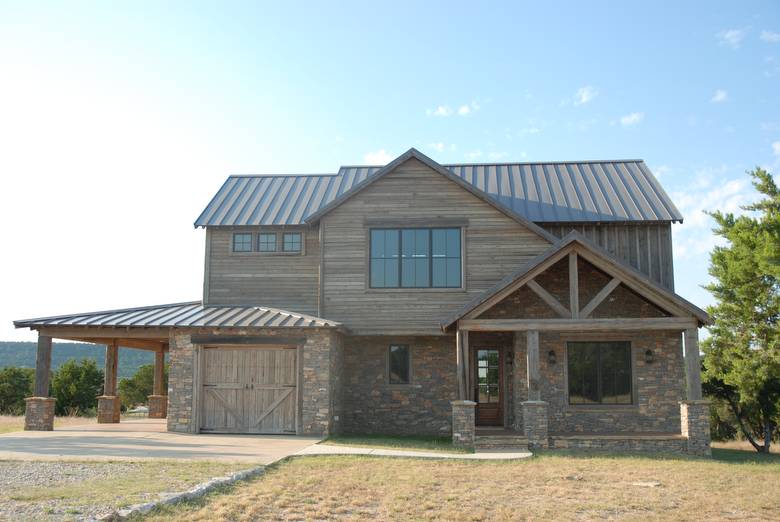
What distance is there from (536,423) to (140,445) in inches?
335

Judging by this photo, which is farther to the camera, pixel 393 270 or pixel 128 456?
pixel 393 270

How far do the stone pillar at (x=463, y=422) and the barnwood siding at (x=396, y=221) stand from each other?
3328 mm

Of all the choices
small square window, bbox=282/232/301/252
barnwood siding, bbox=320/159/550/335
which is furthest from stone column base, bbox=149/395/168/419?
barnwood siding, bbox=320/159/550/335

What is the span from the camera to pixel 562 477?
12156 mm

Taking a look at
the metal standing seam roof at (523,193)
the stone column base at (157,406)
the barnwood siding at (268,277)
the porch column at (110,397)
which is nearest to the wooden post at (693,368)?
the metal standing seam roof at (523,193)

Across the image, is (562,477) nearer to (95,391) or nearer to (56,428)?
(56,428)

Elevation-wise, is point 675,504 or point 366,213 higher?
point 366,213

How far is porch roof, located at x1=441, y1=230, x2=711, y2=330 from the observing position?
53.4ft

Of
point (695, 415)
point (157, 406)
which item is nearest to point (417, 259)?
point (695, 415)

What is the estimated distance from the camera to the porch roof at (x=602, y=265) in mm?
16266

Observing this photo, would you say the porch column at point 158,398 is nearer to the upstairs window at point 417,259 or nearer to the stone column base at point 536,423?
the upstairs window at point 417,259

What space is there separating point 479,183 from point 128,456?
1397 cm

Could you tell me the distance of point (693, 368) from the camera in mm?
16016

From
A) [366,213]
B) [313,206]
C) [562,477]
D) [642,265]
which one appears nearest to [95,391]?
[313,206]
